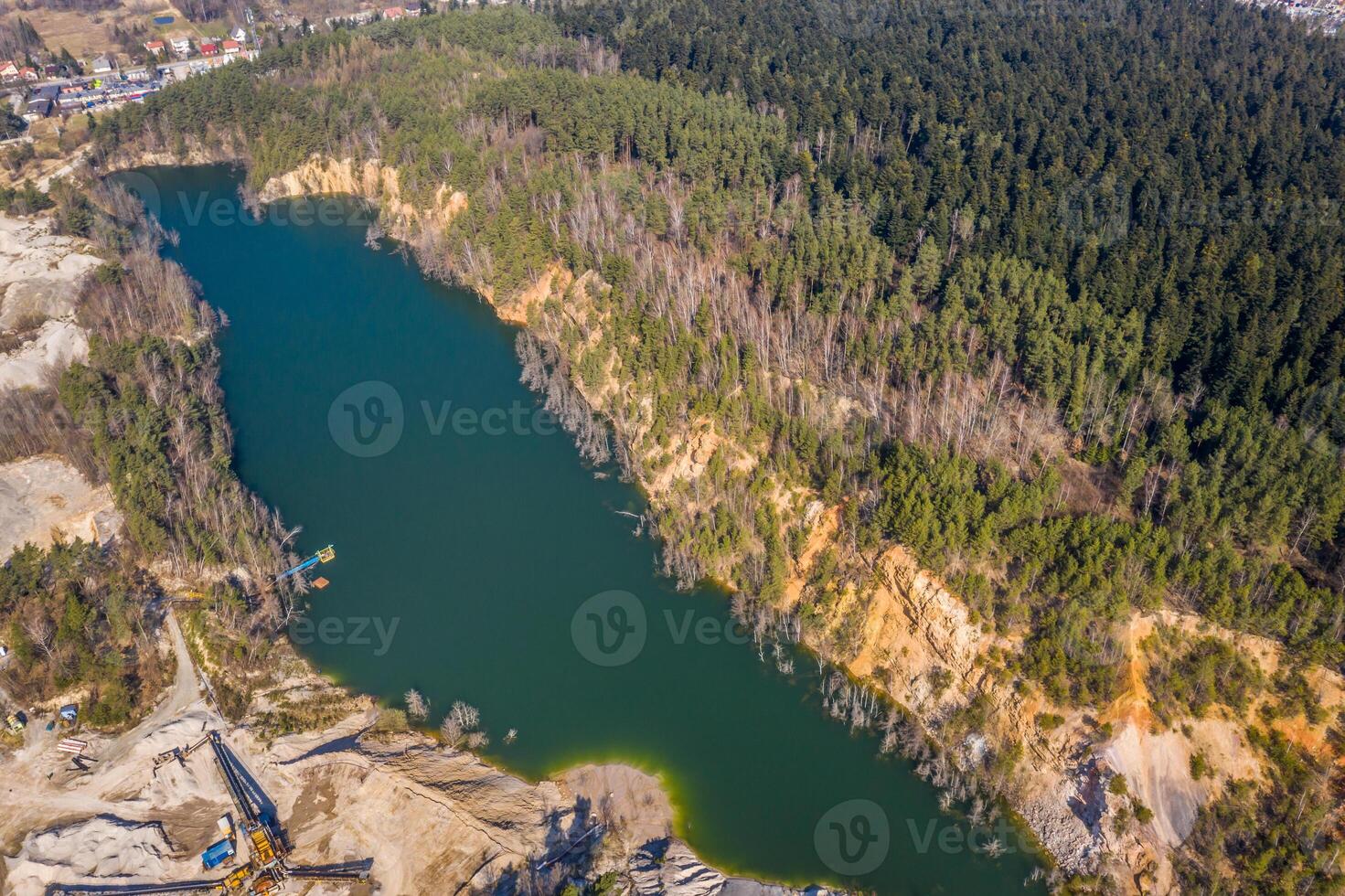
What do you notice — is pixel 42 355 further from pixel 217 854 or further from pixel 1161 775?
pixel 1161 775

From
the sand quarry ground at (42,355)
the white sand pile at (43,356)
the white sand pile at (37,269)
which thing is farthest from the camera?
the white sand pile at (37,269)

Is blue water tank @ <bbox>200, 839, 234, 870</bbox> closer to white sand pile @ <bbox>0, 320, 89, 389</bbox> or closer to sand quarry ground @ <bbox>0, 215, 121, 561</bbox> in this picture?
sand quarry ground @ <bbox>0, 215, 121, 561</bbox>

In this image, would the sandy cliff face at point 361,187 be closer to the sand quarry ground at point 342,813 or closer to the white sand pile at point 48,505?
the white sand pile at point 48,505

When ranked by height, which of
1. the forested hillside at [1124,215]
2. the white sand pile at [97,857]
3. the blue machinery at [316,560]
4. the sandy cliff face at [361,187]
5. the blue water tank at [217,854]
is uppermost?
the forested hillside at [1124,215]

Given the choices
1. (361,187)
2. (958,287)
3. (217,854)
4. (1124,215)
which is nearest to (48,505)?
(217,854)

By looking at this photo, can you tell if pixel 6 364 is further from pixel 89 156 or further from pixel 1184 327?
pixel 1184 327

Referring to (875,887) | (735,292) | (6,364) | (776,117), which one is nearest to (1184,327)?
(735,292)

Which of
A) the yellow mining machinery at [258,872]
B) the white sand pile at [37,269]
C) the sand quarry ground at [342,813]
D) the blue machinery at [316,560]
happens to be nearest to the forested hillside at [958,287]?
the sand quarry ground at [342,813]
